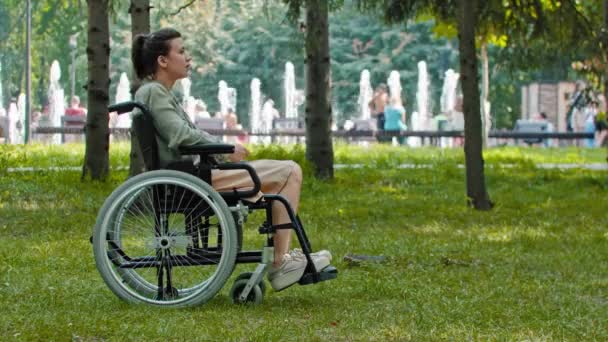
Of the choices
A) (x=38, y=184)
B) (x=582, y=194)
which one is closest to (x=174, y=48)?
(x=38, y=184)

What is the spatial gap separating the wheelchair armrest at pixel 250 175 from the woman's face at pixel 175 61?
609mm

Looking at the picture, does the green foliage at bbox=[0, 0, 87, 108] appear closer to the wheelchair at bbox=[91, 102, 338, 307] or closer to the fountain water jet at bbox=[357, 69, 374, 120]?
the fountain water jet at bbox=[357, 69, 374, 120]

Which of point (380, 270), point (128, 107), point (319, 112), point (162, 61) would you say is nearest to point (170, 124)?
point (128, 107)

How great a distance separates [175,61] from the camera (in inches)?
297

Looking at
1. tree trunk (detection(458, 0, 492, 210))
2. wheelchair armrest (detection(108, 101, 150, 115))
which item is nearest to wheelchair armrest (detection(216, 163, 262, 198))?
wheelchair armrest (detection(108, 101, 150, 115))

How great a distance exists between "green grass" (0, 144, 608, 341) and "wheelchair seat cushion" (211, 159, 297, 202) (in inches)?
22.0

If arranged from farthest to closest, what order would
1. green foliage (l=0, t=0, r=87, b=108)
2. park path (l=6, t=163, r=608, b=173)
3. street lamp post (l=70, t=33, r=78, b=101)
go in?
1. green foliage (l=0, t=0, r=87, b=108)
2. street lamp post (l=70, t=33, r=78, b=101)
3. park path (l=6, t=163, r=608, b=173)

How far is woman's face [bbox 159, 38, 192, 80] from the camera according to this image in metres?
7.53

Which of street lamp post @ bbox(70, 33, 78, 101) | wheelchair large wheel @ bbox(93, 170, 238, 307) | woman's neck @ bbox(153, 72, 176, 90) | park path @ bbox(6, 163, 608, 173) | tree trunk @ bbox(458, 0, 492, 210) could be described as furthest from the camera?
street lamp post @ bbox(70, 33, 78, 101)

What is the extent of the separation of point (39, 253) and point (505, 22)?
9244 mm

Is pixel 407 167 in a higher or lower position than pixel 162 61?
lower

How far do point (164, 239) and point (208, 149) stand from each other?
0.47m

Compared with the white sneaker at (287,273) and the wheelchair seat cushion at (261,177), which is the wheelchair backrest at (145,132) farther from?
the white sneaker at (287,273)

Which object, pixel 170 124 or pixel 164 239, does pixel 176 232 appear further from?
pixel 170 124
